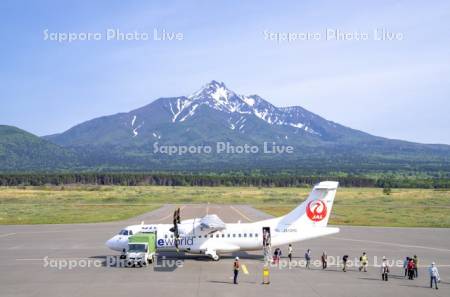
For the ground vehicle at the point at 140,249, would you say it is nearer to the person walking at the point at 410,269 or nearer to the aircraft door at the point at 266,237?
the aircraft door at the point at 266,237

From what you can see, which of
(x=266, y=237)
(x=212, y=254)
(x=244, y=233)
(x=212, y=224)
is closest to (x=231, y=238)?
(x=244, y=233)

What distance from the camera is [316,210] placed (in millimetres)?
39250

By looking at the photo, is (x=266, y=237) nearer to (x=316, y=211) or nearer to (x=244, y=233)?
(x=244, y=233)

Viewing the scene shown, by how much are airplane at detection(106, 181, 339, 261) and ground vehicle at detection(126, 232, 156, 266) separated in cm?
204

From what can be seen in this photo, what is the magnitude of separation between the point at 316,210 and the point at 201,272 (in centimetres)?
1088

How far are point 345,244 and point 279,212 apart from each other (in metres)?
31.9

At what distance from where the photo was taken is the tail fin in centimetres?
3906

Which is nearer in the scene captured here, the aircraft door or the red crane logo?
the aircraft door

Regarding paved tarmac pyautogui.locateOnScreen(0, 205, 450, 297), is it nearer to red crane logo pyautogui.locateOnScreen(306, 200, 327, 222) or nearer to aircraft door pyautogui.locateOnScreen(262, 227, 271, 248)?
aircraft door pyautogui.locateOnScreen(262, 227, 271, 248)

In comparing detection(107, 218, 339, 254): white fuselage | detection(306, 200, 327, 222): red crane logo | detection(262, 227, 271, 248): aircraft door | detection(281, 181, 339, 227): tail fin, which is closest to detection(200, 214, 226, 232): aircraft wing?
detection(107, 218, 339, 254): white fuselage

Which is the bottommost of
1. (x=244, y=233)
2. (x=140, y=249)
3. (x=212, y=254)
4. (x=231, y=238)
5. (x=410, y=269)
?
(x=410, y=269)

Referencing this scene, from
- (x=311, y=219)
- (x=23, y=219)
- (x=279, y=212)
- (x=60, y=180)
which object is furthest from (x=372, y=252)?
(x=60, y=180)

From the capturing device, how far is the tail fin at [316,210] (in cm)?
3906

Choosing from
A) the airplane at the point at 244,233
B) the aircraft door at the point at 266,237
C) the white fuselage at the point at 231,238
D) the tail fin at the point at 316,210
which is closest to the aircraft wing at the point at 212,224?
the airplane at the point at 244,233
